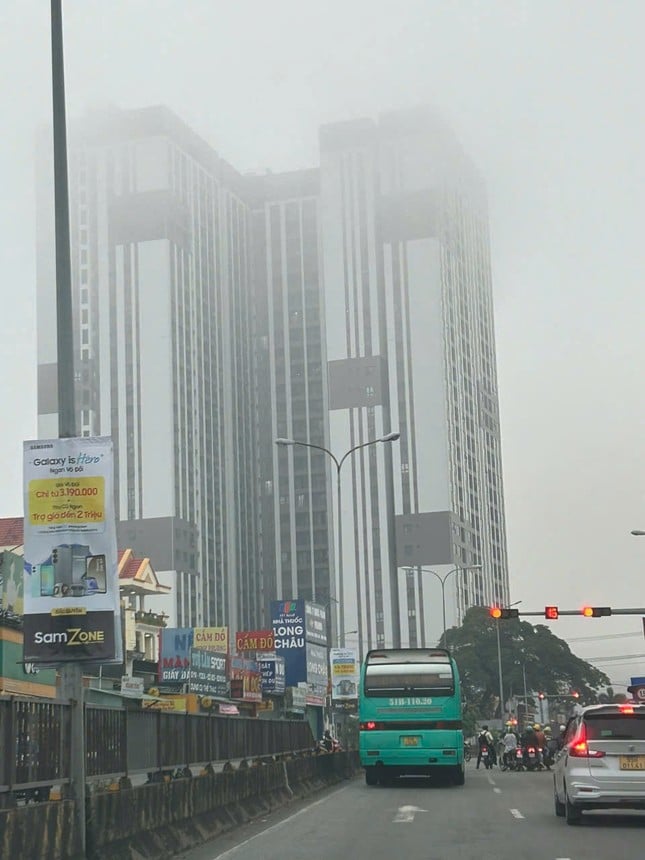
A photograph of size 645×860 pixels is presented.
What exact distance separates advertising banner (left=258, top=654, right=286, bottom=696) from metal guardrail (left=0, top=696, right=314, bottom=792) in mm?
32961

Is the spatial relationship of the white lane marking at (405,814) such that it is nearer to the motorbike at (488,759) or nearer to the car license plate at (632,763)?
the car license plate at (632,763)

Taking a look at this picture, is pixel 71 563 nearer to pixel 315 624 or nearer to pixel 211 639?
pixel 315 624

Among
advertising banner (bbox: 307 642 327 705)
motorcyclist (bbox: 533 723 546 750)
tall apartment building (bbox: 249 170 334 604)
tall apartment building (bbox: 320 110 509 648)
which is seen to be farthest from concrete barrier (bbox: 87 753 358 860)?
tall apartment building (bbox: 249 170 334 604)

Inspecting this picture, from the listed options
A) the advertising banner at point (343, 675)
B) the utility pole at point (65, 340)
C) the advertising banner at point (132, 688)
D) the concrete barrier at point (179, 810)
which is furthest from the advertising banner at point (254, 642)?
the utility pole at point (65, 340)

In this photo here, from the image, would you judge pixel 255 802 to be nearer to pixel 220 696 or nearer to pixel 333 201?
pixel 220 696

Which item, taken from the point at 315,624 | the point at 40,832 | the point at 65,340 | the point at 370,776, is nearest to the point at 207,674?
the point at 315,624

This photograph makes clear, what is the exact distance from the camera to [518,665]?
12431 cm

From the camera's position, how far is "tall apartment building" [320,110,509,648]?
15675cm

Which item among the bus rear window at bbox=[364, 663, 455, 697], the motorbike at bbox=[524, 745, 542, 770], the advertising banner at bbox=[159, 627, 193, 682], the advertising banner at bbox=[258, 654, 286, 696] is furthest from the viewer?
the advertising banner at bbox=[159, 627, 193, 682]

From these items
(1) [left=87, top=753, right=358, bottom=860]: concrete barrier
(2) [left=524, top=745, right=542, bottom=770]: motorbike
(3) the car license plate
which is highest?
(3) the car license plate

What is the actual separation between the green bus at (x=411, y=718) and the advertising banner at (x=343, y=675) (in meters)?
19.9

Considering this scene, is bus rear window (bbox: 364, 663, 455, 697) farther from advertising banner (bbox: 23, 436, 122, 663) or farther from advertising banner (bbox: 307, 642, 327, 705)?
advertising banner (bbox: 307, 642, 327, 705)

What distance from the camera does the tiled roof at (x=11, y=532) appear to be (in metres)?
65.8

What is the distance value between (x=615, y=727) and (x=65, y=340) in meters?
9.24
